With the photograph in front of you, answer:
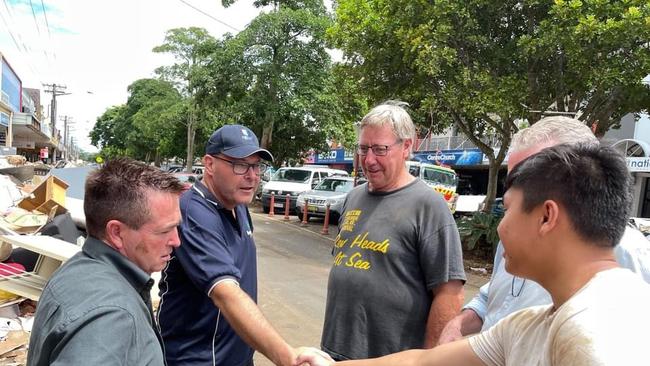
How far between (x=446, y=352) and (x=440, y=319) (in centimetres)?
75

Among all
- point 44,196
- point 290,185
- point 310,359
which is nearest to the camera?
point 310,359

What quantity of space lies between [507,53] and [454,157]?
699 inches

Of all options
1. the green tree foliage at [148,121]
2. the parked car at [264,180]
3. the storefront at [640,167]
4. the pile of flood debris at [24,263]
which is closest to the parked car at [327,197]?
the green tree foliage at [148,121]

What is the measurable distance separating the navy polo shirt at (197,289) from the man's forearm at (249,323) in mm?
76

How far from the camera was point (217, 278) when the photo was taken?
2.04m

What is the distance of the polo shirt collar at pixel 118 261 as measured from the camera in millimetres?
1416

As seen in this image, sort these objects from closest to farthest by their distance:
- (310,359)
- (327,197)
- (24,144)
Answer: (310,359) < (327,197) < (24,144)

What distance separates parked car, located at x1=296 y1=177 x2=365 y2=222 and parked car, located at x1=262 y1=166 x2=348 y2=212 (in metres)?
1.33

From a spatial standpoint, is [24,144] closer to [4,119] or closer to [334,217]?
[4,119]

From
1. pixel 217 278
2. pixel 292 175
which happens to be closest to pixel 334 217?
pixel 292 175

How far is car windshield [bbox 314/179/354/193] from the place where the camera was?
1627 centimetres

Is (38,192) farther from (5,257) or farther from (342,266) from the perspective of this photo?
(342,266)

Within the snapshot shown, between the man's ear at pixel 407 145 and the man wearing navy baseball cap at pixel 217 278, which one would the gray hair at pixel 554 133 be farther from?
the man wearing navy baseball cap at pixel 217 278

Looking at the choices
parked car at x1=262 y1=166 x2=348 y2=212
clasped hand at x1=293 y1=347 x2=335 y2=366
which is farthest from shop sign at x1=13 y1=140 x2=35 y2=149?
clasped hand at x1=293 y1=347 x2=335 y2=366
